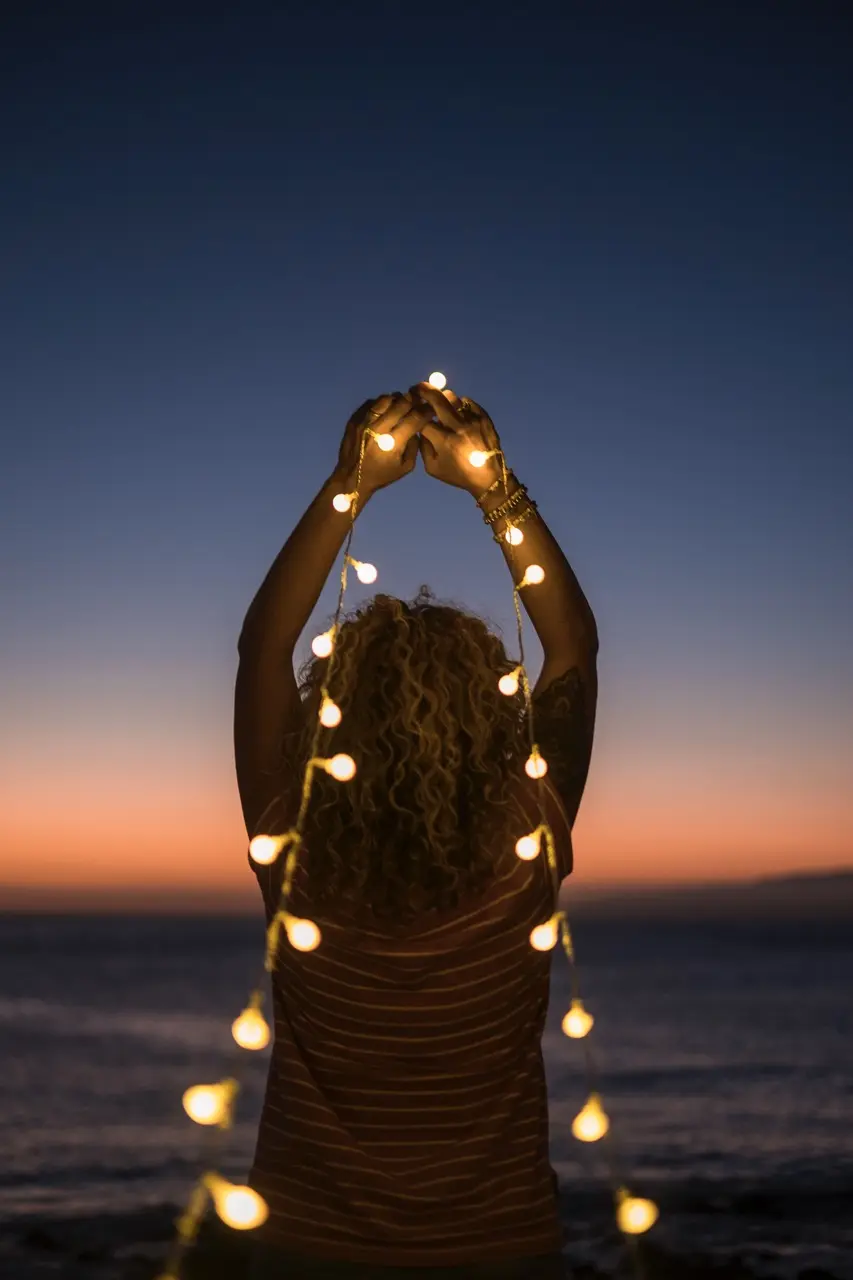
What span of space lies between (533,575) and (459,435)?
26 centimetres

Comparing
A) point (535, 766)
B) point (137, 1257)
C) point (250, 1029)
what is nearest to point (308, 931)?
point (250, 1029)

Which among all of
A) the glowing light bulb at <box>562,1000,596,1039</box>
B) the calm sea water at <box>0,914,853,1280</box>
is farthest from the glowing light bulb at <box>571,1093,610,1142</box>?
the calm sea water at <box>0,914,853,1280</box>

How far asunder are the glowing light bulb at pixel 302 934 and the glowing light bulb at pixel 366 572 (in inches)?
25.6

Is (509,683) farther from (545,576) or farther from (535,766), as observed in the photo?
(545,576)

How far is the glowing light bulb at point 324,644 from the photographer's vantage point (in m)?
1.57

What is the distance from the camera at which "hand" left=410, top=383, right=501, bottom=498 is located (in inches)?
68.1

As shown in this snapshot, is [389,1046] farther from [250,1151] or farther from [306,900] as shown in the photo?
[250,1151]

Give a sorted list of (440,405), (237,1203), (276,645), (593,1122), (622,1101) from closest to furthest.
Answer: (237,1203), (276,645), (593,1122), (440,405), (622,1101)

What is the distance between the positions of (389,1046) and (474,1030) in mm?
108

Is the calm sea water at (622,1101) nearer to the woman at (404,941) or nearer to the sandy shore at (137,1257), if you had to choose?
the sandy shore at (137,1257)

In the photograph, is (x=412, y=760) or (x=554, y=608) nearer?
(x=412, y=760)

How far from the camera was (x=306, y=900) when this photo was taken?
1.43 m

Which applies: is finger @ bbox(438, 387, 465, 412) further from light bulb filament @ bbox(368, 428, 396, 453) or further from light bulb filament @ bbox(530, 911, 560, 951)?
light bulb filament @ bbox(530, 911, 560, 951)

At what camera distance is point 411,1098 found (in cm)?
135
